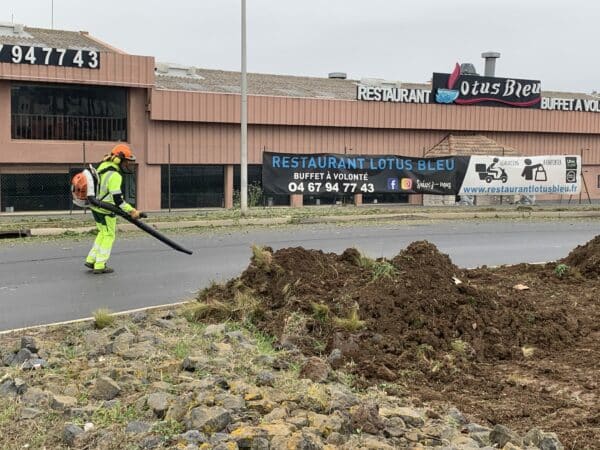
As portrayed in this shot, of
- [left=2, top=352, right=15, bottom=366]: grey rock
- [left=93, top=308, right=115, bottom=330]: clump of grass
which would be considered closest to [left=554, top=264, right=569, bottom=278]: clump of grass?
[left=93, top=308, right=115, bottom=330]: clump of grass

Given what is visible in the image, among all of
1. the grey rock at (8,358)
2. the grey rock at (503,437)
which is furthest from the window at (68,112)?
the grey rock at (503,437)

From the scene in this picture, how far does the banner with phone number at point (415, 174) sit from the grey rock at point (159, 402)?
63.4ft

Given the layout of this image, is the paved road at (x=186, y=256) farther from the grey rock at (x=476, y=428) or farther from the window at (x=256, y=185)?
the window at (x=256, y=185)

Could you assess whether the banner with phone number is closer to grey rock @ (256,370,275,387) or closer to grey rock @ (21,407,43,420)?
grey rock @ (256,370,275,387)

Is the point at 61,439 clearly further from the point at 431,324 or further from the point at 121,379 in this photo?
the point at 431,324

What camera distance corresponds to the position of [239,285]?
8086 mm

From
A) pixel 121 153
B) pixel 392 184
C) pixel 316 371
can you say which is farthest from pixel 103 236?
pixel 392 184

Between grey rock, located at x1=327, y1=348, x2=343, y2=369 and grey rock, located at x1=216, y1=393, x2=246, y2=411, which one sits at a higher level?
grey rock, located at x1=216, y1=393, x2=246, y2=411

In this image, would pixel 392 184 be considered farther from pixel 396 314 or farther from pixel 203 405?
pixel 203 405

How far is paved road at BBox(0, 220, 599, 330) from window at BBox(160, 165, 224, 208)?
10.2 metres

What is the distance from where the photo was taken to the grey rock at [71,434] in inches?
171

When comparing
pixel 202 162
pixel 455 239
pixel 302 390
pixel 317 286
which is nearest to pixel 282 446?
pixel 302 390

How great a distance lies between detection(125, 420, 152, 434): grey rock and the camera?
440cm

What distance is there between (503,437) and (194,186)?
2509 centimetres
